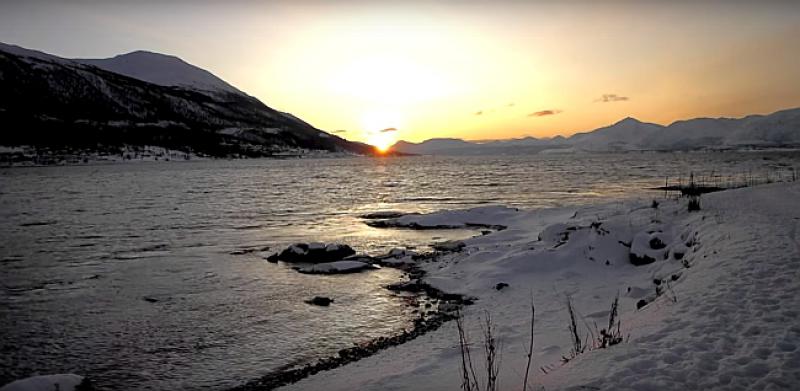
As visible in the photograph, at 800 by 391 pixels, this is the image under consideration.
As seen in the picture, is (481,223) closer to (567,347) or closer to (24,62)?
(567,347)

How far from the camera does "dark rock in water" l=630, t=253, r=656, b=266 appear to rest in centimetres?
1343

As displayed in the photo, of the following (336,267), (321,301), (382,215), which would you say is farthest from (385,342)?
(382,215)

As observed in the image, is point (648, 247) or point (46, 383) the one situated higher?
point (648, 247)

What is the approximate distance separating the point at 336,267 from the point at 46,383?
8.90 metres

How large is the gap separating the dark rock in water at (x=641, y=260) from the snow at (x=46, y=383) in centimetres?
1287

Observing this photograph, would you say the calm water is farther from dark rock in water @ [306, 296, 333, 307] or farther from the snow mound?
the snow mound

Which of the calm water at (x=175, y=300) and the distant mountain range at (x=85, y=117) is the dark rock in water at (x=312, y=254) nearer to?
the calm water at (x=175, y=300)

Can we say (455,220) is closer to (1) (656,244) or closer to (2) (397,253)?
(2) (397,253)

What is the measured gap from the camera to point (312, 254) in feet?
55.6

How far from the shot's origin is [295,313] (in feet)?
37.1

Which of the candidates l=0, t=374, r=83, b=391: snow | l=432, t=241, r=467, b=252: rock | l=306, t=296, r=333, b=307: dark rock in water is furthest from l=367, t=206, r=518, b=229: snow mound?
l=0, t=374, r=83, b=391: snow

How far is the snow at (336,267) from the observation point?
15367mm

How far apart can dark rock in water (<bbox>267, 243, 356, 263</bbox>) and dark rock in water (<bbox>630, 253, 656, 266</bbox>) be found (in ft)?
29.6

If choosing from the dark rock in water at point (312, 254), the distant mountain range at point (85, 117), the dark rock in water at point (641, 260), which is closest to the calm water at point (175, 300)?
the dark rock in water at point (312, 254)
